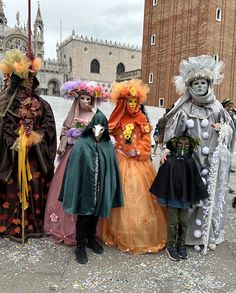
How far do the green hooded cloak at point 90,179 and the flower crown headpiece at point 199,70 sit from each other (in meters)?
1.10

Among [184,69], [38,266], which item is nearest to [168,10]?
[184,69]

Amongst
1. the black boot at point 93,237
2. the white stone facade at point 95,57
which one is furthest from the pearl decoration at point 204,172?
the white stone facade at point 95,57

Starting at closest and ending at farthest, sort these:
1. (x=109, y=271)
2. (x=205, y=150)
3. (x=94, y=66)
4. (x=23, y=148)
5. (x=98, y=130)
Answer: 1. (x=109, y=271)
2. (x=98, y=130)
3. (x=23, y=148)
4. (x=205, y=150)
5. (x=94, y=66)

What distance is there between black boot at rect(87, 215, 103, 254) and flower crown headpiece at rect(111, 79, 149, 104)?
144cm

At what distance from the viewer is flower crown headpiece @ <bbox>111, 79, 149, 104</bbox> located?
3.60 m

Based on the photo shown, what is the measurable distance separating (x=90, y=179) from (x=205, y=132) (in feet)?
4.77

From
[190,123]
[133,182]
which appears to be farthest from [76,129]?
[190,123]

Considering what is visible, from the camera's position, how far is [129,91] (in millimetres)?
3586

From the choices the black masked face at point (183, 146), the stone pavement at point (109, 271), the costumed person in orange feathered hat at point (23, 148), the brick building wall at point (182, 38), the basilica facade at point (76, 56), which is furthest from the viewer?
the basilica facade at point (76, 56)

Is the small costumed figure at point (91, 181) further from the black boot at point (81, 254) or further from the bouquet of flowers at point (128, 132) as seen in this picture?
the bouquet of flowers at point (128, 132)

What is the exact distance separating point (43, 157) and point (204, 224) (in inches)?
81.8

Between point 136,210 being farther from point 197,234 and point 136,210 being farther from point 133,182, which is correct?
point 197,234

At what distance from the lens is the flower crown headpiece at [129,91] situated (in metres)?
3.60

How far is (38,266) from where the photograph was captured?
10.4ft
